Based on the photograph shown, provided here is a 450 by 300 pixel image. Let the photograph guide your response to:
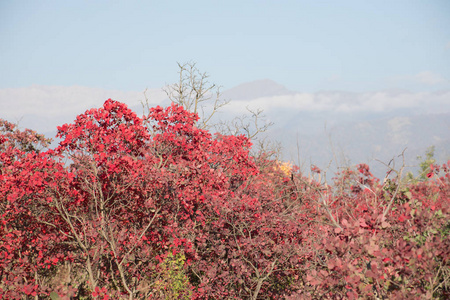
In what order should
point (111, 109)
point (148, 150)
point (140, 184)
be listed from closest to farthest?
point (140, 184)
point (111, 109)
point (148, 150)

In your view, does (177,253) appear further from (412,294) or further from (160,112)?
(412,294)

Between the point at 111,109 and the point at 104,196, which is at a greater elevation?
the point at 111,109

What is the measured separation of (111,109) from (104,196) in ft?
5.80

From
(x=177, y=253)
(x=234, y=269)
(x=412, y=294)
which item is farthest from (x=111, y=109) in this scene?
(x=412, y=294)

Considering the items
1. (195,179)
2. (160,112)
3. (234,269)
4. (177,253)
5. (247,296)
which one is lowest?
(247,296)

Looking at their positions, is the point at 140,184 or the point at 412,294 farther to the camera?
the point at 140,184

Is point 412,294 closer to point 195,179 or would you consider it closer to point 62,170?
point 195,179

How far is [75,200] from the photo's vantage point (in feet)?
26.3

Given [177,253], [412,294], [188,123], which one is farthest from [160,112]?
[412,294]

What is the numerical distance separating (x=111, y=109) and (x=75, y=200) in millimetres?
1959

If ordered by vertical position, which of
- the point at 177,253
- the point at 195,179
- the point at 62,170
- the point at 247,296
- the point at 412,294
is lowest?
the point at 247,296

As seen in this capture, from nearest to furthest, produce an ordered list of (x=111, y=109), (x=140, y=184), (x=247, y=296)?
(x=140, y=184)
(x=111, y=109)
(x=247, y=296)

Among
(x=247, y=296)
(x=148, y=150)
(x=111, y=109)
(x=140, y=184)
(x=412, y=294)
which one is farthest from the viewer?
(x=247, y=296)

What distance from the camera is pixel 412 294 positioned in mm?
4352
